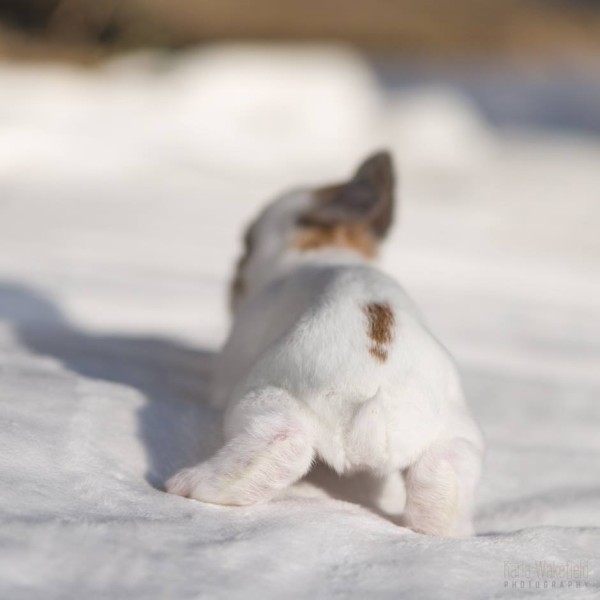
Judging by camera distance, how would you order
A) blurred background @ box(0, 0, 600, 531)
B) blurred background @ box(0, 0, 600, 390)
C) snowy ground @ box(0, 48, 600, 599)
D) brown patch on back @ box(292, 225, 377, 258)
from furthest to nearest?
blurred background @ box(0, 0, 600, 390)
blurred background @ box(0, 0, 600, 531)
brown patch on back @ box(292, 225, 377, 258)
snowy ground @ box(0, 48, 600, 599)

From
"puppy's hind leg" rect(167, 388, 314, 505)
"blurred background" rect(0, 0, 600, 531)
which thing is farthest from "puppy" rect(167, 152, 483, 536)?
"blurred background" rect(0, 0, 600, 531)

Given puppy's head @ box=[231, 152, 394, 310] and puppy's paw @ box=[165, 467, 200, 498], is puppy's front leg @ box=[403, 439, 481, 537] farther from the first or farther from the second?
puppy's head @ box=[231, 152, 394, 310]

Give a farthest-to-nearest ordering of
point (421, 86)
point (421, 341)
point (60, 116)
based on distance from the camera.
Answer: point (421, 86) → point (60, 116) → point (421, 341)

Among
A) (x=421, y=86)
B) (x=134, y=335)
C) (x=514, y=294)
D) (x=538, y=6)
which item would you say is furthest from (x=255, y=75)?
(x=538, y=6)

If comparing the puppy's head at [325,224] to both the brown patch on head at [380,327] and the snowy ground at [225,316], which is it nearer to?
the snowy ground at [225,316]

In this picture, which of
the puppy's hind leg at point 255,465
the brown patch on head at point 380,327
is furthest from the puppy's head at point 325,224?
the puppy's hind leg at point 255,465

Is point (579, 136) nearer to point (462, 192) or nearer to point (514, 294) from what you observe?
point (462, 192)
